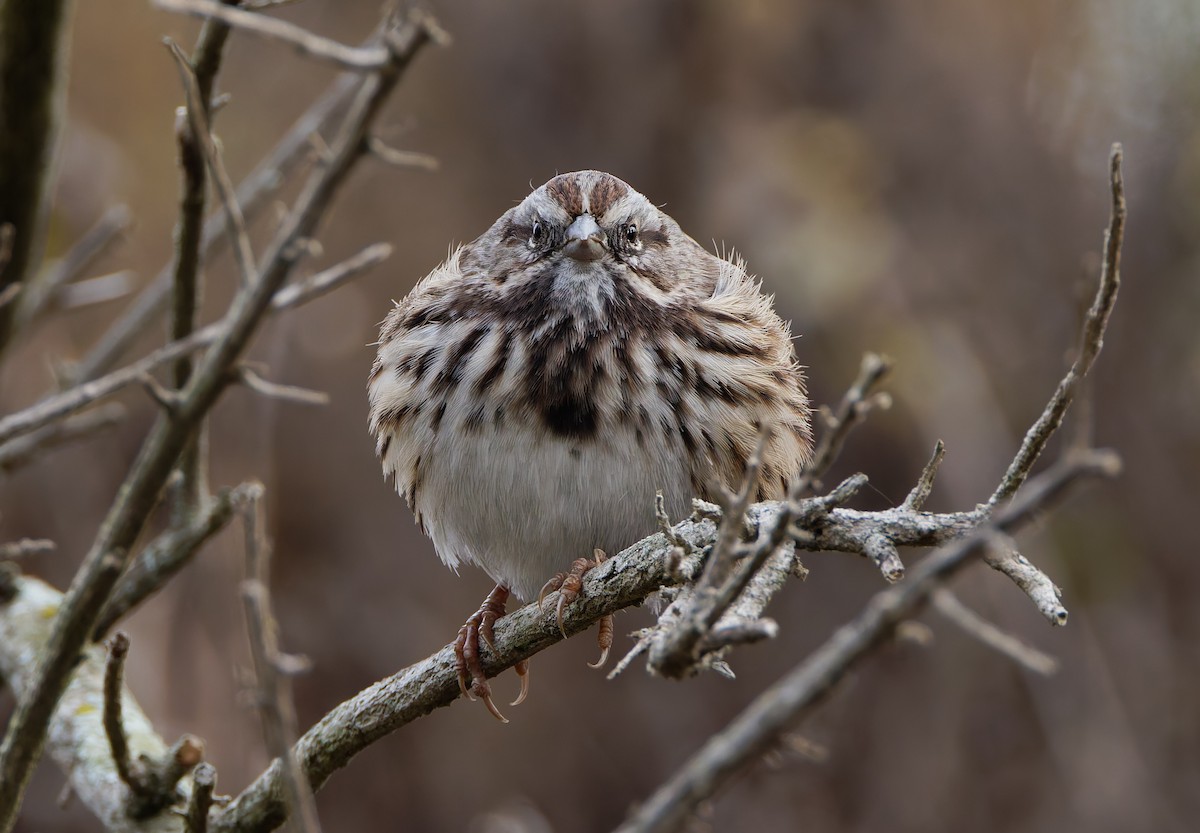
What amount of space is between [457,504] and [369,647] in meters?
3.75

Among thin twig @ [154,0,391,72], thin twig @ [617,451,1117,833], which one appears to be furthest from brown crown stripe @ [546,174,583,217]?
thin twig @ [617,451,1117,833]

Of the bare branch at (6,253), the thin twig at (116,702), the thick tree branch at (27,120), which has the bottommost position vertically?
the thin twig at (116,702)

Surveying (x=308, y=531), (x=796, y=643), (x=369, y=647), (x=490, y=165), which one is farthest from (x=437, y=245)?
(x=796, y=643)

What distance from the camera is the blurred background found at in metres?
6.59

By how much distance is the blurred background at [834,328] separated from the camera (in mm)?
6590

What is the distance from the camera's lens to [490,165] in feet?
23.9

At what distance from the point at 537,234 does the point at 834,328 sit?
3.01 metres

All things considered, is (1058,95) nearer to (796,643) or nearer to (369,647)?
(796,643)

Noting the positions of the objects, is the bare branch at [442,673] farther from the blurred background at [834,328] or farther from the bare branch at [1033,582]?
the blurred background at [834,328]

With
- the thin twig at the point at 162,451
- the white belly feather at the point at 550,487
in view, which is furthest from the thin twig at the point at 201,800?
the white belly feather at the point at 550,487

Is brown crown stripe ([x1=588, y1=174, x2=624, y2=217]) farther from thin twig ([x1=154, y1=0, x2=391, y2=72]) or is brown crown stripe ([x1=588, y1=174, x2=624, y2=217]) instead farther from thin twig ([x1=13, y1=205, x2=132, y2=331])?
thin twig ([x1=154, y1=0, x2=391, y2=72])

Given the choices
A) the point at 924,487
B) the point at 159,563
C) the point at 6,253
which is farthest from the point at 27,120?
the point at 924,487

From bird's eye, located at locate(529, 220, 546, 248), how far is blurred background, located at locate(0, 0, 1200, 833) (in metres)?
2.90

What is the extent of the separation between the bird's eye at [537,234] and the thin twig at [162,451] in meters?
1.32
